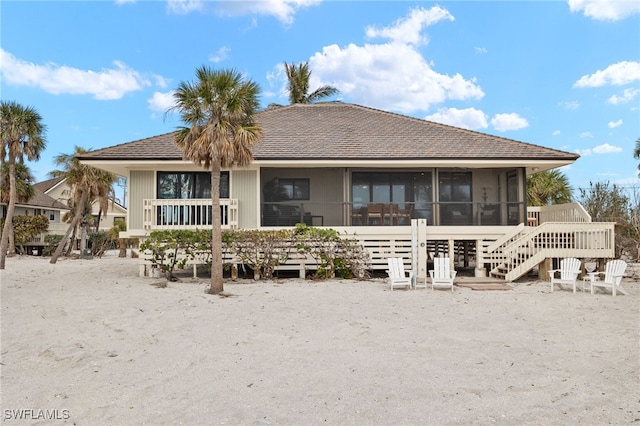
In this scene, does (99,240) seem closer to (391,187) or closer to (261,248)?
(261,248)

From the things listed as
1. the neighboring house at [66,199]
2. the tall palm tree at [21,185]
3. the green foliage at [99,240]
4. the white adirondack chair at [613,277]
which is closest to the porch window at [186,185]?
the white adirondack chair at [613,277]

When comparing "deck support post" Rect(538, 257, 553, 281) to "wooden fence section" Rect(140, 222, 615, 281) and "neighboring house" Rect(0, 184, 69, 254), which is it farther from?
"neighboring house" Rect(0, 184, 69, 254)

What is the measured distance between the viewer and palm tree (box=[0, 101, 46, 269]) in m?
20.4

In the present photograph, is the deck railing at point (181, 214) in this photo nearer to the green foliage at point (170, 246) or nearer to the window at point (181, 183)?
the window at point (181, 183)

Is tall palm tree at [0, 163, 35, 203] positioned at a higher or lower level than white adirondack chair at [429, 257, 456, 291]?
higher

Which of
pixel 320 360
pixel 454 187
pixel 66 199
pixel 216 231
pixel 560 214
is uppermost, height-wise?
pixel 66 199

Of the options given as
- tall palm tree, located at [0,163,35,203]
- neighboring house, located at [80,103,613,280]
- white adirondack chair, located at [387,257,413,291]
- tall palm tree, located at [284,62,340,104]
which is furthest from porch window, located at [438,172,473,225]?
tall palm tree, located at [0,163,35,203]

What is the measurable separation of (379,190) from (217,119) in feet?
26.1

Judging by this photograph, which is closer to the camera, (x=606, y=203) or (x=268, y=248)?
(x=268, y=248)

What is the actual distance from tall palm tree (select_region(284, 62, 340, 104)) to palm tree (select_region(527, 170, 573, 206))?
57.0 ft

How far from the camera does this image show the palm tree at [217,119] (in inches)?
413

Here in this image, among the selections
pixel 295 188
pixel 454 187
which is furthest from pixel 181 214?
pixel 454 187

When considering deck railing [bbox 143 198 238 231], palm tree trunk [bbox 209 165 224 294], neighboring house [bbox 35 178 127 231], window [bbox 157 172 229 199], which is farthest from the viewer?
neighboring house [bbox 35 178 127 231]

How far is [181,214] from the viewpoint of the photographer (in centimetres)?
1544
